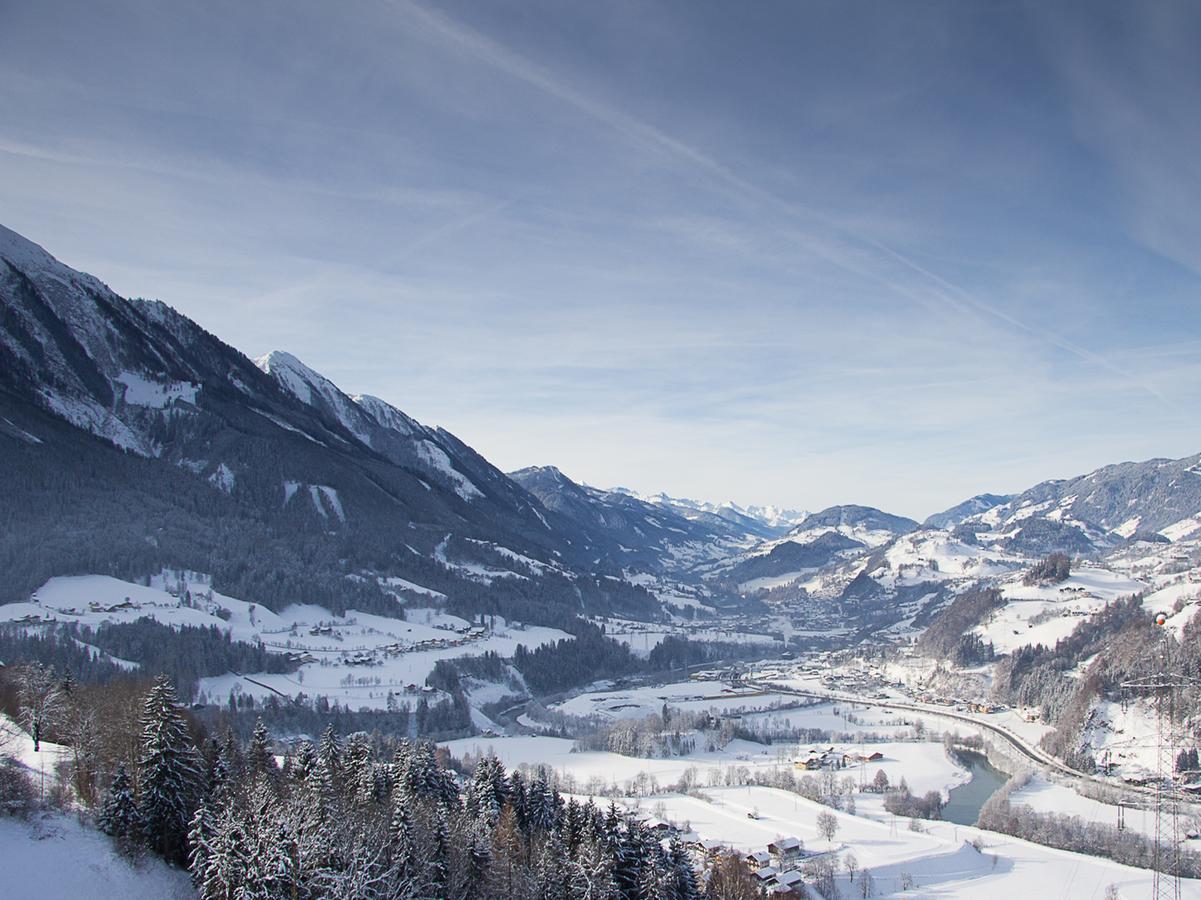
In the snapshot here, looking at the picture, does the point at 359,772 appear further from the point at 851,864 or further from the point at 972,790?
the point at 972,790

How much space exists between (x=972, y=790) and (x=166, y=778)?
89.4 meters

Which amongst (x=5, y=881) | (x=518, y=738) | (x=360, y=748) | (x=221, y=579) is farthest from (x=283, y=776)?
(x=221, y=579)

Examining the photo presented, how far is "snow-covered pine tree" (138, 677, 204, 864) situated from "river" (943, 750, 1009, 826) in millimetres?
72227

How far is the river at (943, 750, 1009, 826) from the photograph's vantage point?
8506 cm

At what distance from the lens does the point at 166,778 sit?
3606cm

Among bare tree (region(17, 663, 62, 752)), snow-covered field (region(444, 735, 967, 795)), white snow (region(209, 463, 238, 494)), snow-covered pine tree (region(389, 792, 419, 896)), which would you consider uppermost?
white snow (region(209, 463, 238, 494))

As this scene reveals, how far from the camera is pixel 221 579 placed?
149 meters

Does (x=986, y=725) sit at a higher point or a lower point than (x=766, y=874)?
higher

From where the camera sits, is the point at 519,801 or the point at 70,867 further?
the point at 519,801

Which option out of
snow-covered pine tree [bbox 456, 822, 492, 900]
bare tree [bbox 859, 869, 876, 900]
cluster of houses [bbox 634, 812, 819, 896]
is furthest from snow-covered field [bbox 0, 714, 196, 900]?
bare tree [bbox 859, 869, 876, 900]

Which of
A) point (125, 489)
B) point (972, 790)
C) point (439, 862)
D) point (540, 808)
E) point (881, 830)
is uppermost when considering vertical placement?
point (125, 489)

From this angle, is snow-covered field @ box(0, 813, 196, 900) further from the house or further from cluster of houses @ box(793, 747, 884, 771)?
cluster of houses @ box(793, 747, 884, 771)

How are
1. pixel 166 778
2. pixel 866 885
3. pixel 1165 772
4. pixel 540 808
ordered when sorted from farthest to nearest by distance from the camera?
pixel 1165 772
pixel 866 885
pixel 540 808
pixel 166 778

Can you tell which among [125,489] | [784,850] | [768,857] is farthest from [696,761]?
[125,489]
